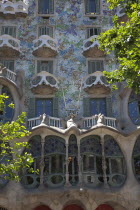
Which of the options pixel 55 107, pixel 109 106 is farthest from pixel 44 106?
pixel 109 106

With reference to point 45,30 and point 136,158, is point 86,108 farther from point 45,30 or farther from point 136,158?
point 45,30

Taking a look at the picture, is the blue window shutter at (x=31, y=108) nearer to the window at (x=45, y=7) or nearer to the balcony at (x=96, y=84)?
the balcony at (x=96, y=84)

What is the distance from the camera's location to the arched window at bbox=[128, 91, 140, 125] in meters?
19.2

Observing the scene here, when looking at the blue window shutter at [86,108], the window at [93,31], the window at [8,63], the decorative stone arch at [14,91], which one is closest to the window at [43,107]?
the decorative stone arch at [14,91]

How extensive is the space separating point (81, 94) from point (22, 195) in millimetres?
7864

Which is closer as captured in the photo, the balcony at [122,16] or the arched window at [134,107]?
the arched window at [134,107]

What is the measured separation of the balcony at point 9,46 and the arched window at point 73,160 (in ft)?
26.1

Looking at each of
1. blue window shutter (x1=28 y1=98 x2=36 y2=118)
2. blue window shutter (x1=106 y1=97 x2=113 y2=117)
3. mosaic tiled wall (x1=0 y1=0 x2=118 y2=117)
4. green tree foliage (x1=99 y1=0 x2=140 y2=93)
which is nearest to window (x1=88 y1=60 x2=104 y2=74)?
mosaic tiled wall (x1=0 y1=0 x2=118 y2=117)

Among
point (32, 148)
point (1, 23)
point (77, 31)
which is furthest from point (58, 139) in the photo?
point (1, 23)

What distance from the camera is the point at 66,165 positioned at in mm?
16609

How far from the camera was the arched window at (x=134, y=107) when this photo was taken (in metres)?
19.2

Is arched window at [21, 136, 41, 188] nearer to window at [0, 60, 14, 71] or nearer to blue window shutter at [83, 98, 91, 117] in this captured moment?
blue window shutter at [83, 98, 91, 117]

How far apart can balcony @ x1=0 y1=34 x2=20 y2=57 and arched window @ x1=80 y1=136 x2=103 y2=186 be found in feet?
27.6

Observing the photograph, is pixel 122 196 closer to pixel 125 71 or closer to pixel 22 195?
pixel 22 195
